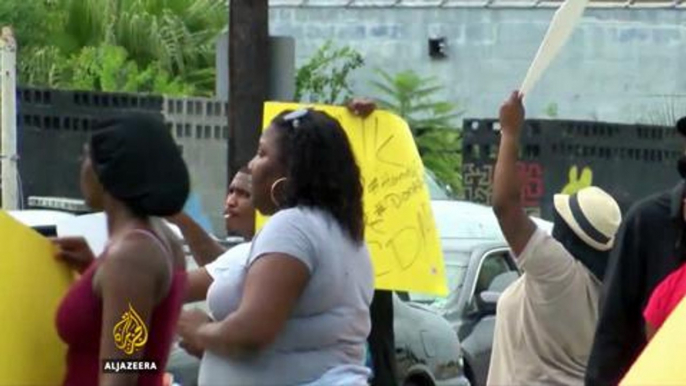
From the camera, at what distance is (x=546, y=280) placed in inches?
223

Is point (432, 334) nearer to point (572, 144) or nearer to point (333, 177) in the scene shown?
point (333, 177)

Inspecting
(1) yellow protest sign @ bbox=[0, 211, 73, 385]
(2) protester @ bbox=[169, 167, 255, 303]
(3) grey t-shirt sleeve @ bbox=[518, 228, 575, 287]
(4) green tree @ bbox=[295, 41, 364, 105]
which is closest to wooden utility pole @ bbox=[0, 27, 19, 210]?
(2) protester @ bbox=[169, 167, 255, 303]

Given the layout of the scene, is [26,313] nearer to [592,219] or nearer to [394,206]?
[592,219]

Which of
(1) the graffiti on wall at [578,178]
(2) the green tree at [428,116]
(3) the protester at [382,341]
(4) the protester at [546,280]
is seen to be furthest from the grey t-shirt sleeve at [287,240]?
(2) the green tree at [428,116]

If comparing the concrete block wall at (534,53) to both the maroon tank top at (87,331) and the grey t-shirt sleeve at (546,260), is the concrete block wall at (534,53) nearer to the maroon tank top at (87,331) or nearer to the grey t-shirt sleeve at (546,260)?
the grey t-shirt sleeve at (546,260)

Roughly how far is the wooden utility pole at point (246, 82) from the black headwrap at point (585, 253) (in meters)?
Answer: 4.46

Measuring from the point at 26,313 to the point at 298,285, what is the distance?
28.0 inches

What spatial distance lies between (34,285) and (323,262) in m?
0.77

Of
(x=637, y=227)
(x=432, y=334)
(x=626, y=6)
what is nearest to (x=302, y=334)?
(x=637, y=227)

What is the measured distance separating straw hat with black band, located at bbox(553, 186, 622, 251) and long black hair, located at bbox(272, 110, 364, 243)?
1.19 m

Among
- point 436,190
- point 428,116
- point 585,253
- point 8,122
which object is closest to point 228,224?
point 585,253

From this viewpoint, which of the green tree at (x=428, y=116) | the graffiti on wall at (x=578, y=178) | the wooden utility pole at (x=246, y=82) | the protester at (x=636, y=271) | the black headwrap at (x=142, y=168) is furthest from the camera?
the green tree at (x=428, y=116)

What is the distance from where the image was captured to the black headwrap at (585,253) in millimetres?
5832

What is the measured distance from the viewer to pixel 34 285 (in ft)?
13.9
